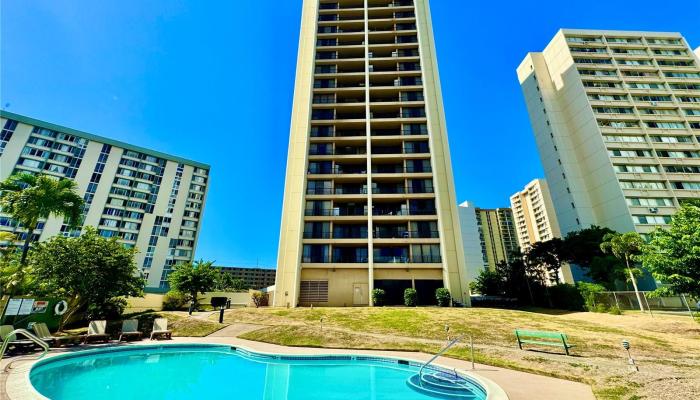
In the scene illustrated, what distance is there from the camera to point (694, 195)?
46.1 meters

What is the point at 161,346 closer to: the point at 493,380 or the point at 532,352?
the point at 493,380

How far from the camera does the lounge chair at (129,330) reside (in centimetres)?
1781

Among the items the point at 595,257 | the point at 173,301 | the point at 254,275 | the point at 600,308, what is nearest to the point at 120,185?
the point at 173,301

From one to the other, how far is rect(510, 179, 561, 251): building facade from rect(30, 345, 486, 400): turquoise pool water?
125305 millimetres

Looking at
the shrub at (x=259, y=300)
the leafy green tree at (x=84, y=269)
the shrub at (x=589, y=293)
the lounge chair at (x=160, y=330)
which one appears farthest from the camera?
the shrub at (x=259, y=300)

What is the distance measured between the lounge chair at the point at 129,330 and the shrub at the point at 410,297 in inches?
913

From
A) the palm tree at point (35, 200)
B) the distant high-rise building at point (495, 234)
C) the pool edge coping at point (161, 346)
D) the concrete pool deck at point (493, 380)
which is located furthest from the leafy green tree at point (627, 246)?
the distant high-rise building at point (495, 234)

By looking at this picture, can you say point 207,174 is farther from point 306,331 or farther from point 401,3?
point 306,331

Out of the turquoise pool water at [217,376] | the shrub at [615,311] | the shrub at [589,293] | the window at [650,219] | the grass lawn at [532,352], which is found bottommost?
the turquoise pool water at [217,376]

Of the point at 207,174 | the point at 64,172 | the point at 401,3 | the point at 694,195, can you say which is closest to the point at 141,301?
the point at 64,172

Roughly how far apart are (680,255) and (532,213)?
125757 mm

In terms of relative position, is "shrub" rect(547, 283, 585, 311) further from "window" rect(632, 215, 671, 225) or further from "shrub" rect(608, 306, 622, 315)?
"window" rect(632, 215, 671, 225)

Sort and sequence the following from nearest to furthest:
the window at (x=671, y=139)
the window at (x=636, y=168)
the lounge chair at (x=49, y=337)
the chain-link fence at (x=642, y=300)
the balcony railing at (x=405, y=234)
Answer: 1. the lounge chair at (x=49, y=337)
2. the chain-link fence at (x=642, y=300)
3. the balcony railing at (x=405, y=234)
4. the window at (x=636, y=168)
5. the window at (x=671, y=139)

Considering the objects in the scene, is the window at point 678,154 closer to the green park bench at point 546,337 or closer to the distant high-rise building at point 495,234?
the green park bench at point 546,337
